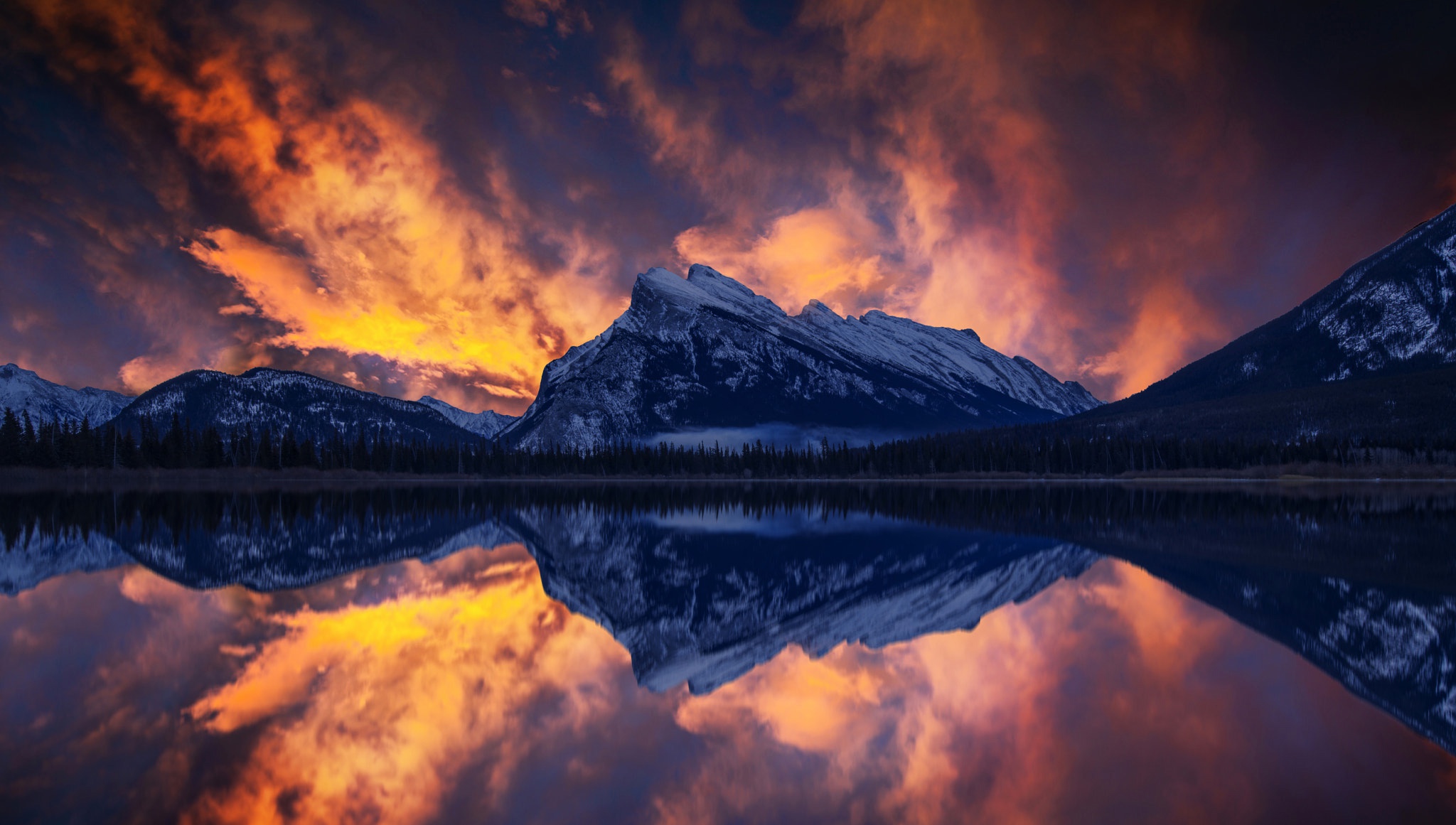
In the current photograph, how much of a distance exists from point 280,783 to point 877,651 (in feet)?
41.2

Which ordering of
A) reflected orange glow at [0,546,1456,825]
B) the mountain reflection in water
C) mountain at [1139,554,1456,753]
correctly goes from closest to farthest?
reflected orange glow at [0,546,1456,825], the mountain reflection in water, mountain at [1139,554,1456,753]

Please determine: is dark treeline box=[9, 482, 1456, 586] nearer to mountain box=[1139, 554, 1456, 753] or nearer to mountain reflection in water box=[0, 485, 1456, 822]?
mountain reflection in water box=[0, 485, 1456, 822]

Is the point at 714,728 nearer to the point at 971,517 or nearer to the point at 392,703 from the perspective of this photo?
the point at 392,703

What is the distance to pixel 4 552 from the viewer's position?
101 ft

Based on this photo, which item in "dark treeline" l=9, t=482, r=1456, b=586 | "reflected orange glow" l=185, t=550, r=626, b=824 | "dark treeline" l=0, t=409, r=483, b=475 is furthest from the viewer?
"dark treeline" l=0, t=409, r=483, b=475

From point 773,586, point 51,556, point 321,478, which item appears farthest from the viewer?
point 321,478

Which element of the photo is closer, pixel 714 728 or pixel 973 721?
pixel 714 728

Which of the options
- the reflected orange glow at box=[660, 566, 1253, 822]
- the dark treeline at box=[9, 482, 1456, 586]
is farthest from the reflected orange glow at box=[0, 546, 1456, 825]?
the dark treeline at box=[9, 482, 1456, 586]

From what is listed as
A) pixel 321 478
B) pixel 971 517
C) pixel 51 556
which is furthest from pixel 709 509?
pixel 321 478

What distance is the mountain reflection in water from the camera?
8.77 metres

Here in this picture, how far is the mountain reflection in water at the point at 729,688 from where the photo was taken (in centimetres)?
877

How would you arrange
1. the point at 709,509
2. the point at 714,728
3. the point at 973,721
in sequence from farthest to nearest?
the point at 709,509 → the point at 973,721 → the point at 714,728

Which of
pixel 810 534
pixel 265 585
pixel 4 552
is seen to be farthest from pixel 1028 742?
pixel 4 552

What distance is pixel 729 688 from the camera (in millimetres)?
14453
